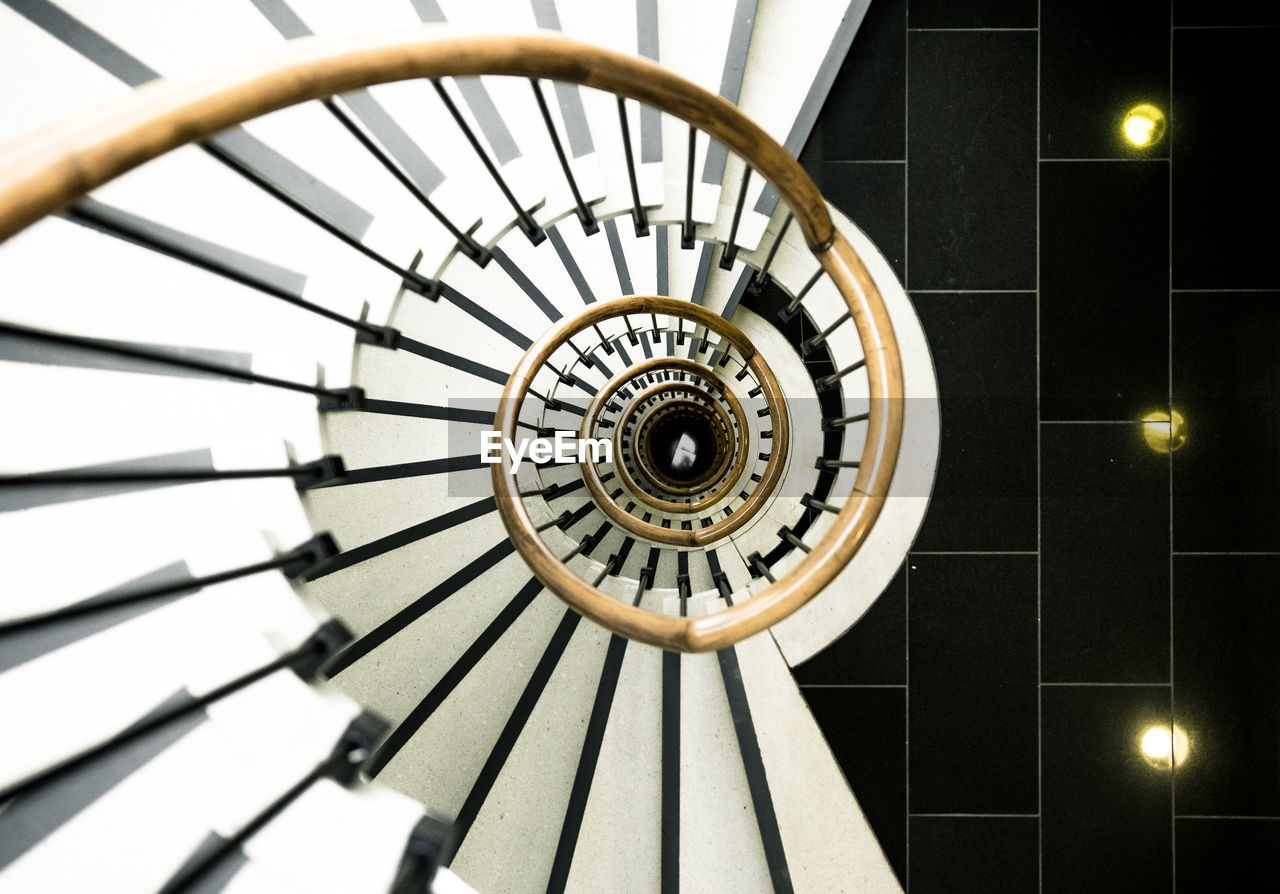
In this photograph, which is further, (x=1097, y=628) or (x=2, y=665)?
(x=1097, y=628)

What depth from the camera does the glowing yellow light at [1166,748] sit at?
3473 millimetres

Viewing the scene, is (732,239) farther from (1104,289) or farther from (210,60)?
(1104,289)

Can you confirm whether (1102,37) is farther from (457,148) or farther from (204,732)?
(204,732)

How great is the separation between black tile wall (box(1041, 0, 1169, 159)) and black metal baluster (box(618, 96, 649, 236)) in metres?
2.55

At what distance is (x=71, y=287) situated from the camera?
1.41 meters

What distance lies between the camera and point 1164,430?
3.46 metres

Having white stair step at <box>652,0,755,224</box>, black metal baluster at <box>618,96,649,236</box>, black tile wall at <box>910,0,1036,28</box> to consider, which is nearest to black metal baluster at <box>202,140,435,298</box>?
black metal baluster at <box>618,96,649,236</box>

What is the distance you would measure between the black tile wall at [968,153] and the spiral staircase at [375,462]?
369 millimetres

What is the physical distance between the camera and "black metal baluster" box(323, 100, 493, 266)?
1368 mm

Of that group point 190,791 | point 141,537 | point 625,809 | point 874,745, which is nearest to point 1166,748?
point 874,745

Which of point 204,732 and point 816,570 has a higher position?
point 816,570

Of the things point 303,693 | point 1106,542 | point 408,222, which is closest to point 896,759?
point 1106,542

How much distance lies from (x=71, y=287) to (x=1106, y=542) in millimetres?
4368

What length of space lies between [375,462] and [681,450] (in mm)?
5086
